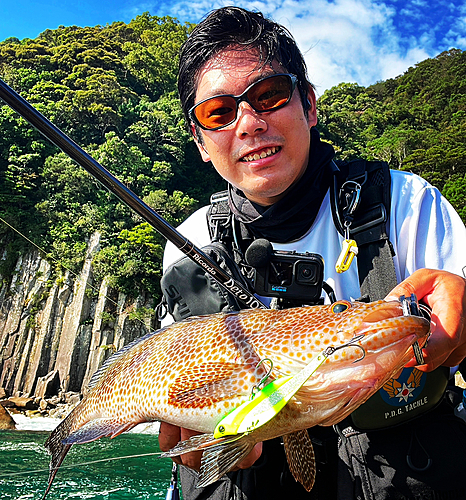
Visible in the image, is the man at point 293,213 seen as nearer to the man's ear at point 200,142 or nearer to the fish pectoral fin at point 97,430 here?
the man's ear at point 200,142

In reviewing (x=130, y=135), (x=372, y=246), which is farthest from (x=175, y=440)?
(x=130, y=135)

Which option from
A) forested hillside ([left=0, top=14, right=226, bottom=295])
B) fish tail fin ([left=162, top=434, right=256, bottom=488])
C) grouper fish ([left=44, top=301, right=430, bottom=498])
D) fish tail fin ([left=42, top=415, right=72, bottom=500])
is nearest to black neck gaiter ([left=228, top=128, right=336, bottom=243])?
grouper fish ([left=44, top=301, right=430, bottom=498])

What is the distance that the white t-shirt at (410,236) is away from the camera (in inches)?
84.7

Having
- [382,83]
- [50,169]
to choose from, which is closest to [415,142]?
[382,83]

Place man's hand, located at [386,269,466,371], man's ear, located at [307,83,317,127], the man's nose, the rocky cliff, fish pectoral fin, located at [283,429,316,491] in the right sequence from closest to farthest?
1. man's hand, located at [386,269,466,371]
2. fish pectoral fin, located at [283,429,316,491]
3. the man's nose
4. man's ear, located at [307,83,317,127]
5. the rocky cliff

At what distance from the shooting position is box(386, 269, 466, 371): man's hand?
4.91ft

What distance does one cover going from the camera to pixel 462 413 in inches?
78.5

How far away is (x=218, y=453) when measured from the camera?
145cm

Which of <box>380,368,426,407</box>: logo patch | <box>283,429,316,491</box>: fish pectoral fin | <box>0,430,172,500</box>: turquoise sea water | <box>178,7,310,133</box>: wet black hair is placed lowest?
<box>0,430,172,500</box>: turquoise sea water

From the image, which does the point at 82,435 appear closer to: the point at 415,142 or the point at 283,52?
the point at 283,52

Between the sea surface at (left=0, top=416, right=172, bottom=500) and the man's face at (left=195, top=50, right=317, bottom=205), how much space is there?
8.72 ft

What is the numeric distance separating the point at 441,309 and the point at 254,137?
1347mm

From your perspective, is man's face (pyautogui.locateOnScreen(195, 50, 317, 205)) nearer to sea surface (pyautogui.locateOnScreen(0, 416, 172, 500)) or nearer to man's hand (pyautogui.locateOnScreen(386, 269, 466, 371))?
man's hand (pyautogui.locateOnScreen(386, 269, 466, 371))

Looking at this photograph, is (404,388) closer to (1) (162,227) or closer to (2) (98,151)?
(1) (162,227)
